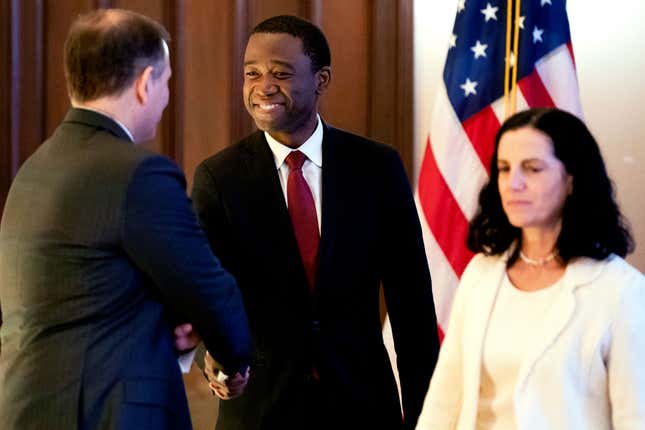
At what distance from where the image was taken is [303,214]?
6.18 feet

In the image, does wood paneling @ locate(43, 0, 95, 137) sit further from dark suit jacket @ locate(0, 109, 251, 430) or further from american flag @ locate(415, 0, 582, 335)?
dark suit jacket @ locate(0, 109, 251, 430)

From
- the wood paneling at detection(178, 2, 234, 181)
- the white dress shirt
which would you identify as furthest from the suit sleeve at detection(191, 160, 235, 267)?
the wood paneling at detection(178, 2, 234, 181)

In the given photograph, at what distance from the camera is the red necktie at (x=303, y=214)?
6.07 feet

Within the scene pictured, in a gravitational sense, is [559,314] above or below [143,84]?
below

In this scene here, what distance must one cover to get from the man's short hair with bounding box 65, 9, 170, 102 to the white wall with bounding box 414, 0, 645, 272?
5.26 feet

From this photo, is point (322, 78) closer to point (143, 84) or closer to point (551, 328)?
point (143, 84)

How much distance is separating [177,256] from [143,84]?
0.32m

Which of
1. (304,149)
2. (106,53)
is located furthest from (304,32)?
(106,53)

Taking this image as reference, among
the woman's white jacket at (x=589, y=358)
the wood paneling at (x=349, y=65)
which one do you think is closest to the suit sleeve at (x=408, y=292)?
the woman's white jacket at (x=589, y=358)

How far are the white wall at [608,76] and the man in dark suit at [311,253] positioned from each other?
1.00 metres

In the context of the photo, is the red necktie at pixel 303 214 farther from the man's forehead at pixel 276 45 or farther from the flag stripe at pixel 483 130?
the flag stripe at pixel 483 130

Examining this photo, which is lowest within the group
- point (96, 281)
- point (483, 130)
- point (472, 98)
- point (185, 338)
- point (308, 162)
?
point (185, 338)

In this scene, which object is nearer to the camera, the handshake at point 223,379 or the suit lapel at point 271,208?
the handshake at point 223,379

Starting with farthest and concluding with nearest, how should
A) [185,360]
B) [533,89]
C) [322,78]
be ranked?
[533,89], [322,78], [185,360]
